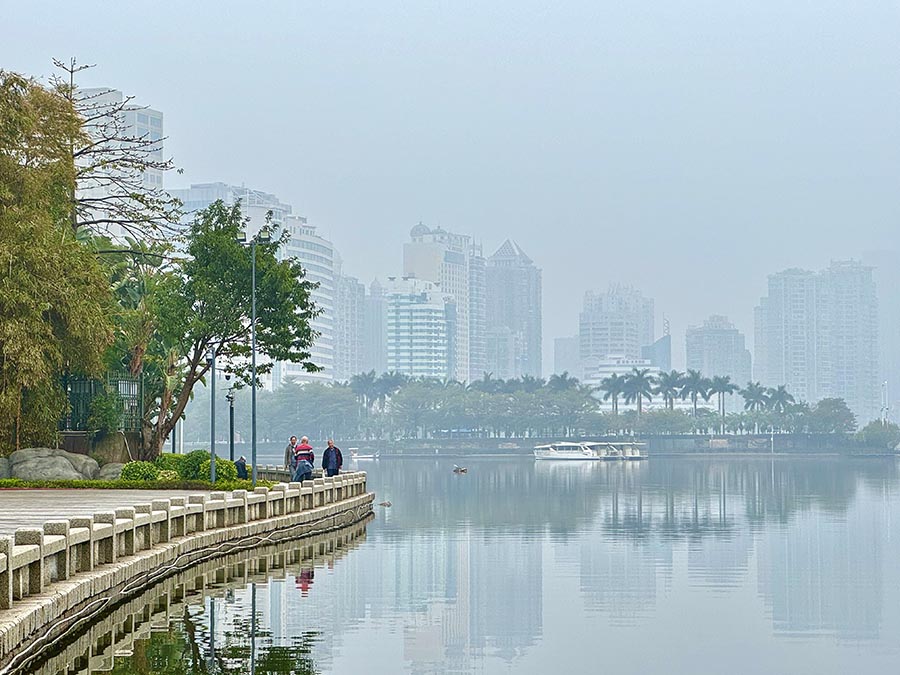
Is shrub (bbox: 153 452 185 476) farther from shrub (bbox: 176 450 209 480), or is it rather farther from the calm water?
the calm water

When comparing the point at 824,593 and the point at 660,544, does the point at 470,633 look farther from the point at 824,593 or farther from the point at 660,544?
the point at 660,544

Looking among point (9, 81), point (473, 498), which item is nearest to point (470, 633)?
point (9, 81)

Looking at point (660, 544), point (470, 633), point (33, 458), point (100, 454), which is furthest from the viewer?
point (100, 454)

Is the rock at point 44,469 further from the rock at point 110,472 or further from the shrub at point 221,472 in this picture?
the shrub at point 221,472

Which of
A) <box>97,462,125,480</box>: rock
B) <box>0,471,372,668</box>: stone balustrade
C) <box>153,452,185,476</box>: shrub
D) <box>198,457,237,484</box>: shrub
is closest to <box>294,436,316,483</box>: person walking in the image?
<box>198,457,237,484</box>: shrub

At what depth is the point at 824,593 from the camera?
32188mm

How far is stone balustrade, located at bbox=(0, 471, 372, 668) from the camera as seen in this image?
65.9 ft

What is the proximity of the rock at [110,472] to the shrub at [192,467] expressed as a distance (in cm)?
230

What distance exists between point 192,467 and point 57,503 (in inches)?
466

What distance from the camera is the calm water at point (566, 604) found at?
21938 mm

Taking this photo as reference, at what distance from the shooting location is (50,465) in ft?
169

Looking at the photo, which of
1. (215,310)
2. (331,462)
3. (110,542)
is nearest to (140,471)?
(331,462)

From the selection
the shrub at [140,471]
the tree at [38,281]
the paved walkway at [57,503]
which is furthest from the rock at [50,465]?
the paved walkway at [57,503]

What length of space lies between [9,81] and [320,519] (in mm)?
19643
